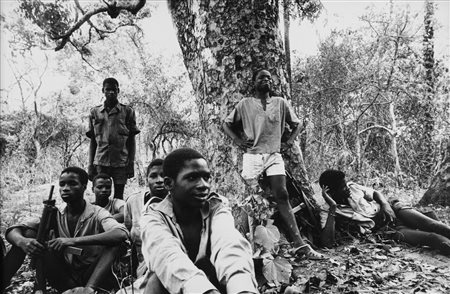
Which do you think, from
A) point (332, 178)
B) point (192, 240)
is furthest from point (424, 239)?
point (192, 240)

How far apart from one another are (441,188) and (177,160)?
5.19 metres

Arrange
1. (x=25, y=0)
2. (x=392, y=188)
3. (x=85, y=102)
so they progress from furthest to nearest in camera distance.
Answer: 1. (x=85, y=102)
2. (x=392, y=188)
3. (x=25, y=0)

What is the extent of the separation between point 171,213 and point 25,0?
326 inches

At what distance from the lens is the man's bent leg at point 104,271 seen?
3016 millimetres

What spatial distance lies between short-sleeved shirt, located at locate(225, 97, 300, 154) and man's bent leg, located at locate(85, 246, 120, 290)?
1.67 metres

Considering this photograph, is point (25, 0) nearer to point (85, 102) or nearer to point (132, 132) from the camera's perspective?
point (132, 132)

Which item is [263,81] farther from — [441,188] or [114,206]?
[441,188]

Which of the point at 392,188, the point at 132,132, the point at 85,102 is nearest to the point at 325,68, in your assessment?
the point at 392,188

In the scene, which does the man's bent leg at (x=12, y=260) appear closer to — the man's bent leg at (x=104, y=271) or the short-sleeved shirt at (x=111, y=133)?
the man's bent leg at (x=104, y=271)

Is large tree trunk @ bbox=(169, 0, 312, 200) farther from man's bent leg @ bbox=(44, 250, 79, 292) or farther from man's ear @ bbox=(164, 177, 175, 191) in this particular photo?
man's bent leg @ bbox=(44, 250, 79, 292)

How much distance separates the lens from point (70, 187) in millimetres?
3295

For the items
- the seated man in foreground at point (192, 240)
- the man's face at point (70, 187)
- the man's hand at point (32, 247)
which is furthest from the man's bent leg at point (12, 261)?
the seated man in foreground at point (192, 240)

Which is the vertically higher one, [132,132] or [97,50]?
[97,50]

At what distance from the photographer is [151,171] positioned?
3.56 meters
